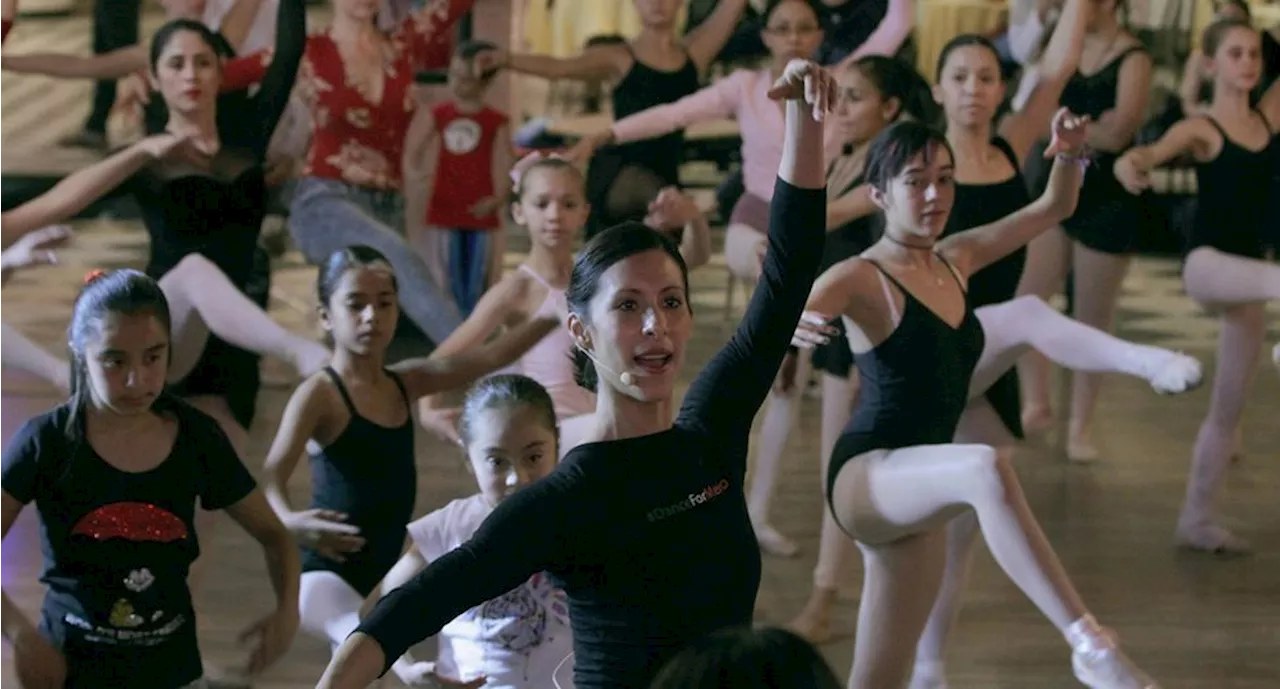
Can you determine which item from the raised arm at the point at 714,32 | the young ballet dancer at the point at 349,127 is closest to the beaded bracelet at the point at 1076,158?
Result: the young ballet dancer at the point at 349,127

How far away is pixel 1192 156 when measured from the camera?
477 cm

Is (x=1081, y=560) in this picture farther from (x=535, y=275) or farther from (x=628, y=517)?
(x=628, y=517)

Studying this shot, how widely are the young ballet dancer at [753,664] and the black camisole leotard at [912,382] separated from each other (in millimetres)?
Result: 1903

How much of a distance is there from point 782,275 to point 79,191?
6.83ft

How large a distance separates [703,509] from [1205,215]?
9.91ft

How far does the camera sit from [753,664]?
4.78 ft

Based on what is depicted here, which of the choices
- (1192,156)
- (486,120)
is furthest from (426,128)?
(1192,156)

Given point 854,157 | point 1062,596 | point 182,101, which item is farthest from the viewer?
point 854,157

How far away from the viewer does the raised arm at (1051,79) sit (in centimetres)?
518

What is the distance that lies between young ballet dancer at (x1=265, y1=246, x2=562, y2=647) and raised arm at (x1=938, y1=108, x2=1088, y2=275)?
1153 mm

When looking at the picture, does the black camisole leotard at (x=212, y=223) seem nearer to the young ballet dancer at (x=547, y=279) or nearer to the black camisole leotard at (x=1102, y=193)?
the young ballet dancer at (x=547, y=279)

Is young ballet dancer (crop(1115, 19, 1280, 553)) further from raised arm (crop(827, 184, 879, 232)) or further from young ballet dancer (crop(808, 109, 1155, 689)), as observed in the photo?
young ballet dancer (crop(808, 109, 1155, 689))

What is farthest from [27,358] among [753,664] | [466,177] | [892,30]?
[892,30]

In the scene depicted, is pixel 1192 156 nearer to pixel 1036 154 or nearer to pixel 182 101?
pixel 1036 154
